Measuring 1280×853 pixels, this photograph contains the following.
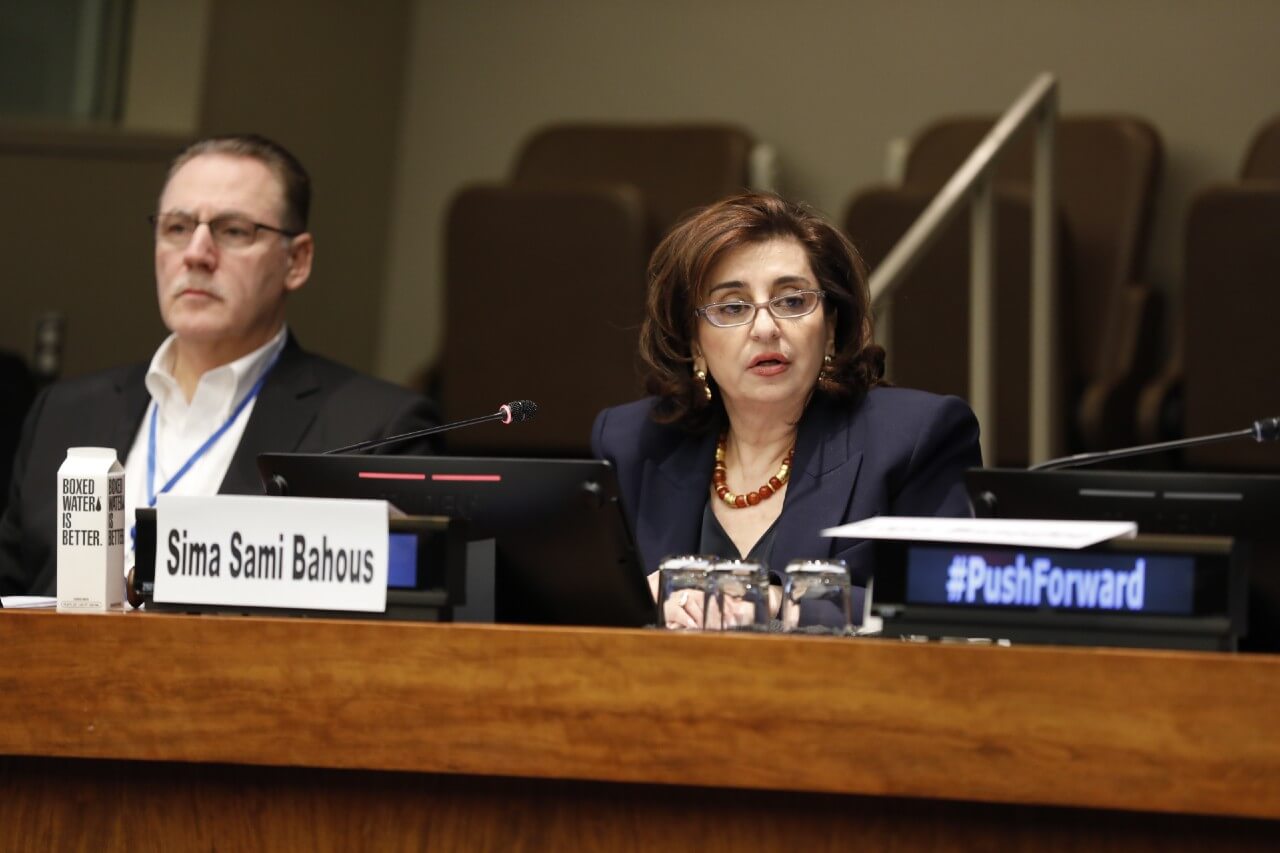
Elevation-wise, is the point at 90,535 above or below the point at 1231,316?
below

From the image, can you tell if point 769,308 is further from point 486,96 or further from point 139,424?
point 486,96

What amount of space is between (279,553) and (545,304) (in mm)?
2445

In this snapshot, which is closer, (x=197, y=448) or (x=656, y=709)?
(x=656, y=709)

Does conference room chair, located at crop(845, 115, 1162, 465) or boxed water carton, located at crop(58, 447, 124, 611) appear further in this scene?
conference room chair, located at crop(845, 115, 1162, 465)

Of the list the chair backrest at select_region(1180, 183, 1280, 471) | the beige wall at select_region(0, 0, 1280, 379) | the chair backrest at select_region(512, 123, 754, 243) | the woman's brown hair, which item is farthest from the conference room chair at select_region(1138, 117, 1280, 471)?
the chair backrest at select_region(512, 123, 754, 243)

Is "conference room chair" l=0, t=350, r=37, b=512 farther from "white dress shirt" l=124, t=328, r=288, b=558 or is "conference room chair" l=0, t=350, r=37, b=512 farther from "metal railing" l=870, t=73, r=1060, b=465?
"metal railing" l=870, t=73, r=1060, b=465

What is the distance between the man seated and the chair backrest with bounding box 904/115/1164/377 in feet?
6.26

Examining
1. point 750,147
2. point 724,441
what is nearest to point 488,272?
point 750,147

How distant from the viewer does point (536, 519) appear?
60.8 inches

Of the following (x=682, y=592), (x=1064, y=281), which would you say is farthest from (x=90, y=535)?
(x=1064, y=281)

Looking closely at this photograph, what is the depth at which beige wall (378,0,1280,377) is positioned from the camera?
4379 millimetres

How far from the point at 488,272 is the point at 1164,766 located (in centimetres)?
285

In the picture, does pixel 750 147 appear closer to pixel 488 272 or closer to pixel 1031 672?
pixel 488 272

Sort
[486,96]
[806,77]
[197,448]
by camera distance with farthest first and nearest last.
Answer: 1. [486,96]
2. [806,77]
3. [197,448]
